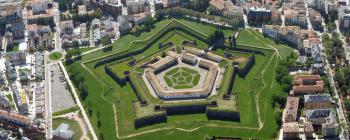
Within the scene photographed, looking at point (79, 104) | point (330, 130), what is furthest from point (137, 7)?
point (330, 130)

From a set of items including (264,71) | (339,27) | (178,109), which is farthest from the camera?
(339,27)

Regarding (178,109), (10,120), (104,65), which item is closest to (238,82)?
(178,109)

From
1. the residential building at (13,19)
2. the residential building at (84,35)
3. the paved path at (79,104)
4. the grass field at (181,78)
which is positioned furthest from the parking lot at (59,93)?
the grass field at (181,78)

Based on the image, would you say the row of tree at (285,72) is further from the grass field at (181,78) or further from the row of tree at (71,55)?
the row of tree at (71,55)

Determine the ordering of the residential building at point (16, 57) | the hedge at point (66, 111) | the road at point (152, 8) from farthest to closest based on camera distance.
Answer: the road at point (152, 8) → the residential building at point (16, 57) → the hedge at point (66, 111)

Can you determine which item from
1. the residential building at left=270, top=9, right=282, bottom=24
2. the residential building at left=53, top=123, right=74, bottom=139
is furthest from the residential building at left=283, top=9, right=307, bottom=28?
the residential building at left=53, top=123, right=74, bottom=139

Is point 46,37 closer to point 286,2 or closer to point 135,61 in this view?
point 135,61
